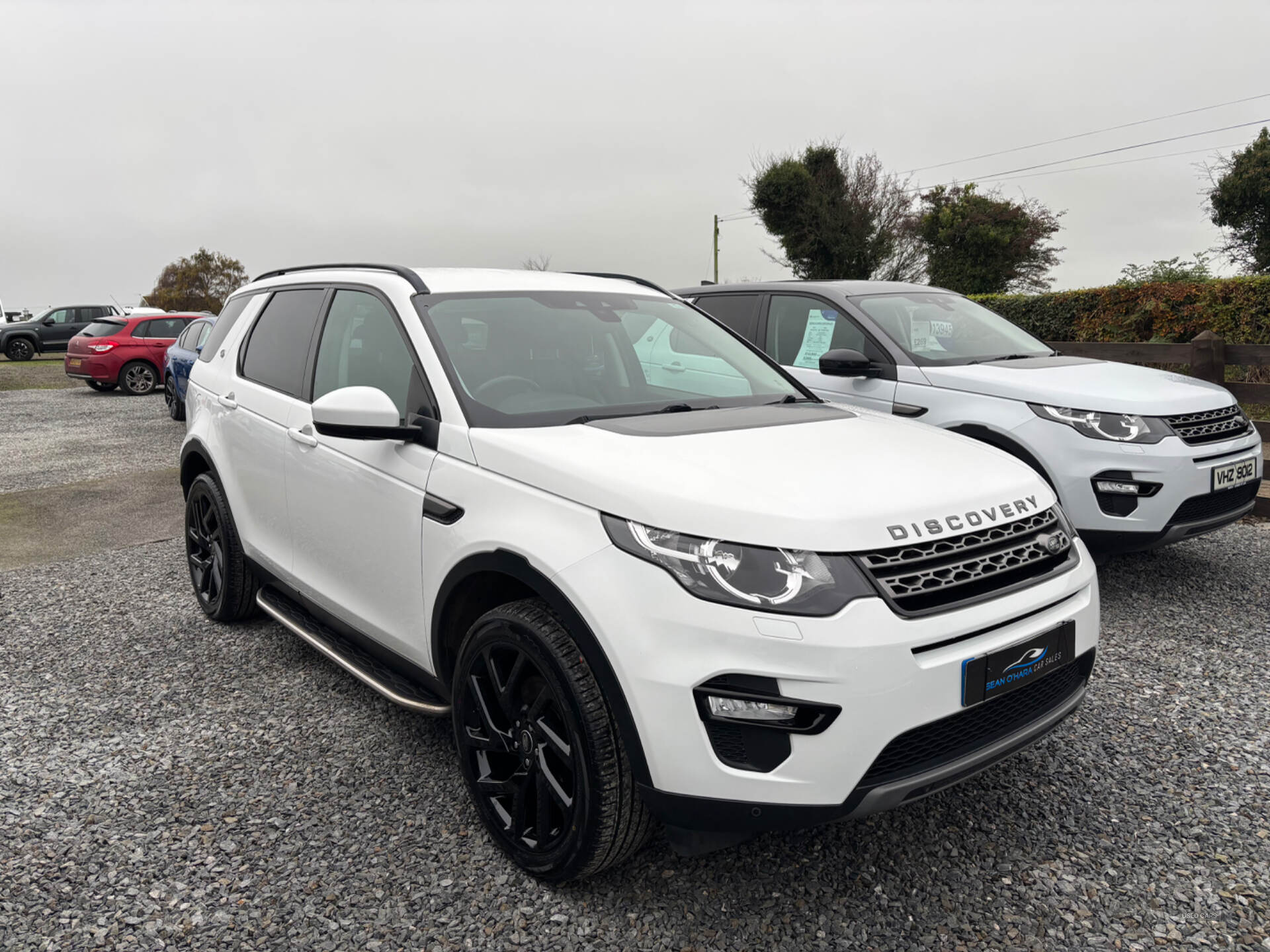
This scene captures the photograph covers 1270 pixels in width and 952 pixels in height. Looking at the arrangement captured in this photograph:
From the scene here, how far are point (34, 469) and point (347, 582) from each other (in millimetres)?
8955

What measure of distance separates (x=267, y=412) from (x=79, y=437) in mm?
11142

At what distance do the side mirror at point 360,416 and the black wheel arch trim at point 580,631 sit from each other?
1.62 ft

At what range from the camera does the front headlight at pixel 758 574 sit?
83.2 inches

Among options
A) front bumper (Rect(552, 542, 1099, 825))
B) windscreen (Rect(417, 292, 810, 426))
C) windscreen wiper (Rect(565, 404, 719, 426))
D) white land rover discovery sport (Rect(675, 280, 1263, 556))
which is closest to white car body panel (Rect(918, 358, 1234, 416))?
white land rover discovery sport (Rect(675, 280, 1263, 556))

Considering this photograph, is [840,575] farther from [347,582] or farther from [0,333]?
[0,333]

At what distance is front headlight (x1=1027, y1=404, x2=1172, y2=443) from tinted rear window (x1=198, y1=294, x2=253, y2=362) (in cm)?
433

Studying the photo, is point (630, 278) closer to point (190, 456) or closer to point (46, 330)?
point (190, 456)

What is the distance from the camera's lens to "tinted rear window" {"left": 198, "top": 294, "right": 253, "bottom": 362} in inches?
186

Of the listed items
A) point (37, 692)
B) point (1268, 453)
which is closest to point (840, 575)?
point (37, 692)

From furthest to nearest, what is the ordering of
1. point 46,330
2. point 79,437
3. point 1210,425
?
point 46,330 → point 79,437 → point 1210,425

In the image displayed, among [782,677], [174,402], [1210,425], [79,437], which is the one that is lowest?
[79,437]

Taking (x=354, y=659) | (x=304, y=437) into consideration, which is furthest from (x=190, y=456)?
(x=354, y=659)

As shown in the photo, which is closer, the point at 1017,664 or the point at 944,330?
the point at 1017,664

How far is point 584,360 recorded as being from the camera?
3334mm
